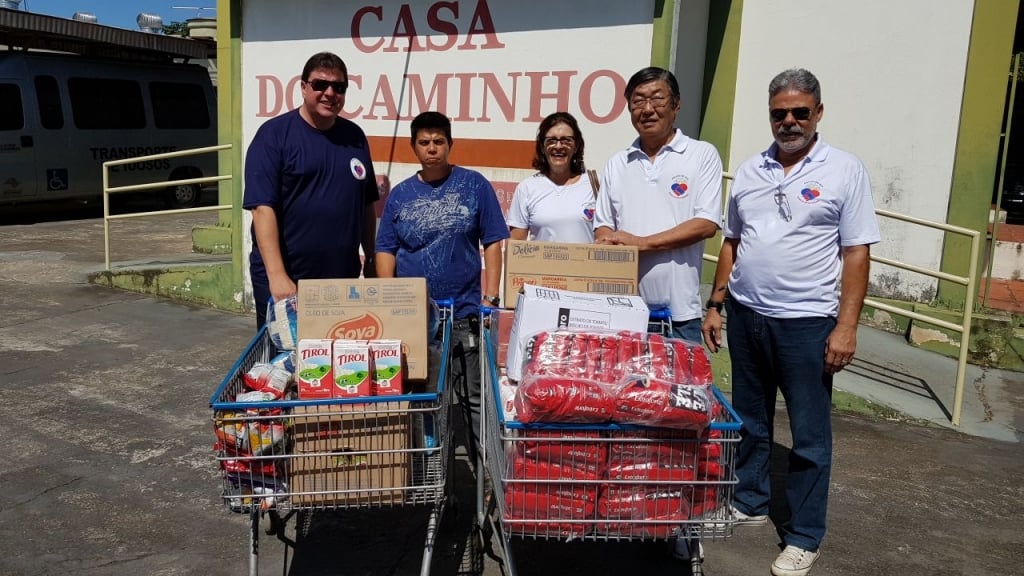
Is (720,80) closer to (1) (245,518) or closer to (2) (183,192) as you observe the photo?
(1) (245,518)

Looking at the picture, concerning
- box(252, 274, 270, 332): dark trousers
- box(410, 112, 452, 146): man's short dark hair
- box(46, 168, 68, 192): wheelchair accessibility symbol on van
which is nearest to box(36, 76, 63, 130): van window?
box(46, 168, 68, 192): wheelchair accessibility symbol on van

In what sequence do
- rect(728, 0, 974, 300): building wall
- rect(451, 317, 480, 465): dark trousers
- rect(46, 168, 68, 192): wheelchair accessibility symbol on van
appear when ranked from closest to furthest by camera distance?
rect(451, 317, 480, 465): dark trousers < rect(728, 0, 974, 300): building wall < rect(46, 168, 68, 192): wheelchair accessibility symbol on van

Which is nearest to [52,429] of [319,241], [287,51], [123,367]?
[123,367]

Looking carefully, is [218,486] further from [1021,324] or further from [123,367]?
[1021,324]

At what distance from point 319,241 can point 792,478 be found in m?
2.33

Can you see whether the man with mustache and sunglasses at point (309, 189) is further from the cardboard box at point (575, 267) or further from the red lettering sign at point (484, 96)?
the red lettering sign at point (484, 96)

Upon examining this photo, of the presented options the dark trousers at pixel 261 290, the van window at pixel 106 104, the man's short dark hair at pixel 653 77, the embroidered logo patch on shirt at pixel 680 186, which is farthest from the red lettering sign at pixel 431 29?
the van window at pixel 106 104

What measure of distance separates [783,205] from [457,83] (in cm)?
362

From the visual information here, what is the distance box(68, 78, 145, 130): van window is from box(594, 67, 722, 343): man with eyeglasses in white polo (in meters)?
13.4

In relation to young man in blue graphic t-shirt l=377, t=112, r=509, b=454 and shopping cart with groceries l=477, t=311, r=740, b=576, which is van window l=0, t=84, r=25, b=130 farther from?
shopping cart with groceries l=477, t=311, r=740, b=576

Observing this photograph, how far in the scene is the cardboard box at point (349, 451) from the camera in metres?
2.68

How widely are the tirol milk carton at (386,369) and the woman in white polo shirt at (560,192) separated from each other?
4.86 feet

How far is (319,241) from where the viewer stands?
374cm

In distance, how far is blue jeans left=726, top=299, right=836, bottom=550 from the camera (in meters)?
3.38
